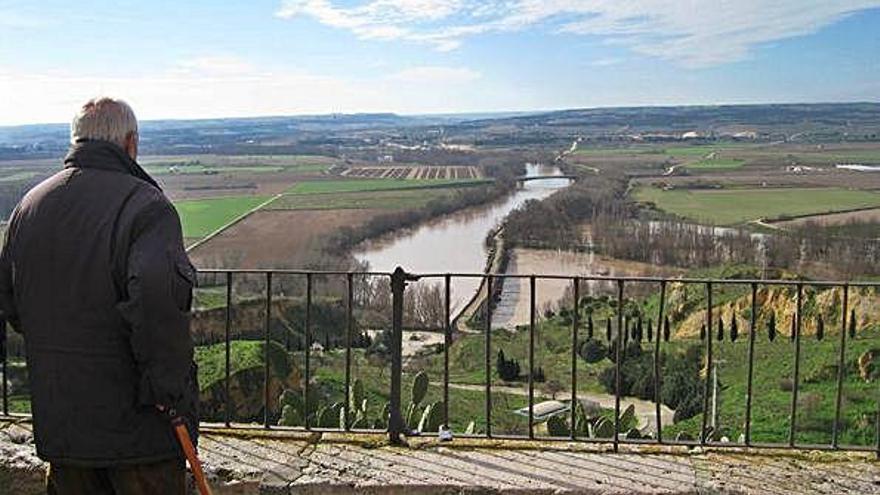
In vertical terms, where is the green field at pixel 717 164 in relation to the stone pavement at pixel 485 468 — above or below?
below

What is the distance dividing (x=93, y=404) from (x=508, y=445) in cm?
214

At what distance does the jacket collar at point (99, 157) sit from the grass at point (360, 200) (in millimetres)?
64677

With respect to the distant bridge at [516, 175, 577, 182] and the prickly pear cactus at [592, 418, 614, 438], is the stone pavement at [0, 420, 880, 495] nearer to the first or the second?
the prickly pear cactus at [592, 418, 614, 438]

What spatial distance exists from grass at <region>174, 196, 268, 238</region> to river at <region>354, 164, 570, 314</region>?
10.1 meters

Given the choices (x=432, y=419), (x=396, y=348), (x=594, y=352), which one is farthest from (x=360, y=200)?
(x=396, y=348)

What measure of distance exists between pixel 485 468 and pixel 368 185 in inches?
3192

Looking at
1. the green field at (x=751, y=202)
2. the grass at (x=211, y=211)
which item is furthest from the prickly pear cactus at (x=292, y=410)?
the green field at (x=751, y=202)

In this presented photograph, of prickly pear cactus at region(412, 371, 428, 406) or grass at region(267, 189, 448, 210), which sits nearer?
prickly pear cactus at region(412, 371, 428, 406)

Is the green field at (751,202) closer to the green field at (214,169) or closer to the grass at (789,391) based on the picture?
the grass at (789,391)

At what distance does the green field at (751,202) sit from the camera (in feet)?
198

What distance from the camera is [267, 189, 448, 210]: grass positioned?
223 feet

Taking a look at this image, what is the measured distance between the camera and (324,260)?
45469 mm

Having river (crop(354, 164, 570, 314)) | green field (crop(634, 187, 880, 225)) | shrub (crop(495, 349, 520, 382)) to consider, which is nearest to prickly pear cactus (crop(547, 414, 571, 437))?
shrub (crop(495, 349, 520, 382))

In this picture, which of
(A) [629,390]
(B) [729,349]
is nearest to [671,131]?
(B) [729,349]
